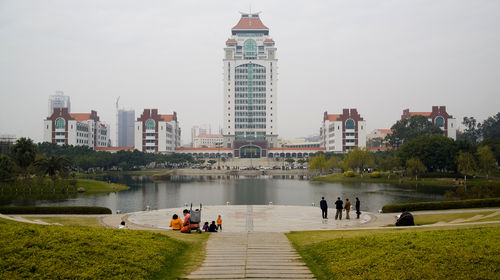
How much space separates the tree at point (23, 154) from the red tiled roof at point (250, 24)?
137670 mm

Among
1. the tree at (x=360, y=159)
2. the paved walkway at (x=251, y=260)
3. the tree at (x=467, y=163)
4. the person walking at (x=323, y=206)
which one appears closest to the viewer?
the paved walkway at (x=251, y=260)

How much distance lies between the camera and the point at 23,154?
6122 centimetres

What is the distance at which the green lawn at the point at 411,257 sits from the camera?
11.5 metres

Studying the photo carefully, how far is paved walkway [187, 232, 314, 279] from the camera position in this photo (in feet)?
42.4

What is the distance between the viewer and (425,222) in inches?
1047

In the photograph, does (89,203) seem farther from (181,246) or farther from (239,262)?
(239,262)

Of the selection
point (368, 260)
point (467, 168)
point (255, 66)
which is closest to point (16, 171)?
point (368, 260)

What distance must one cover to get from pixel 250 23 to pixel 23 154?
473ft

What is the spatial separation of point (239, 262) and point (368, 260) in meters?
4.26

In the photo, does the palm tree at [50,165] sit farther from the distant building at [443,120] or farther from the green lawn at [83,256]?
the distant building at [443,120]

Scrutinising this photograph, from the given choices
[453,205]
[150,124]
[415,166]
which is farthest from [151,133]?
[453,205]

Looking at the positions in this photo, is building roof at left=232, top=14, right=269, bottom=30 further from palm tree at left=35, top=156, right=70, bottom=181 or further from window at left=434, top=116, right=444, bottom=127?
palm tree at left=35, top=156, right=70, bottom=181

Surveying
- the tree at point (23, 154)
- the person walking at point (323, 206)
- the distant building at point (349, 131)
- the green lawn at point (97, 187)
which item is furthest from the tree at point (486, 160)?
the distant building at point (349, 131)

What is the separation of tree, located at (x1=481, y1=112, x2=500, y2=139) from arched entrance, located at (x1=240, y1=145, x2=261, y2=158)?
8627cm
